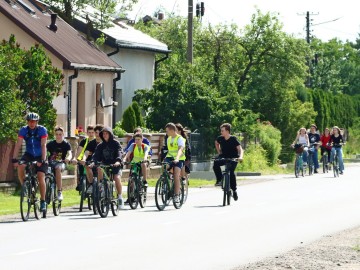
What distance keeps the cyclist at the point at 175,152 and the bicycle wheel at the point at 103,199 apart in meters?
Result: 2.44

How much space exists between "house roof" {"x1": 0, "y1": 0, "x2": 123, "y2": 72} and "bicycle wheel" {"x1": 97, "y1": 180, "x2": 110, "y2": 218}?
55.4 feet

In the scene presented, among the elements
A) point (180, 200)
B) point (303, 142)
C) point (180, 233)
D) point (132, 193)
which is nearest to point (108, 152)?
point (132, 193)

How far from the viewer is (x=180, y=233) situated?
18.5 metres

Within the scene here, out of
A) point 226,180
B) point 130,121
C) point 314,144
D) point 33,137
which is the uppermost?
point 130,121

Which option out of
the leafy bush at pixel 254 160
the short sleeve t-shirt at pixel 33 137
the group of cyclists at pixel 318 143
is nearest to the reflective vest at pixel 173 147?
the short sleeve t-shirt at pixel 33 137

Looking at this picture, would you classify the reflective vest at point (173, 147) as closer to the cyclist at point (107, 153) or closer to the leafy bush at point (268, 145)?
the cyclist at point (107, 153)

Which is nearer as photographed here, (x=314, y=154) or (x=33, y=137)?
(x=33, y=137)

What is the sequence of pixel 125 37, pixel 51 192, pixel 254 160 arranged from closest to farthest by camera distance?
1. pixel 51 192
2. pixel 254 160
3. pixel 125 37

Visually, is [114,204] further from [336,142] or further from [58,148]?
[336,142]

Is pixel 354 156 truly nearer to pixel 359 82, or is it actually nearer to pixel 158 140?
pixel 158 140

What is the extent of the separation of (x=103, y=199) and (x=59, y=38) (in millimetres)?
20483

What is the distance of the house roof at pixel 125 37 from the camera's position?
162 ft

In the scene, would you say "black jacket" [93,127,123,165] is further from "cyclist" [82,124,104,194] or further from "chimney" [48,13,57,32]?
"chimney" [48,13,57,32]

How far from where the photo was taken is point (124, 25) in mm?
55719
